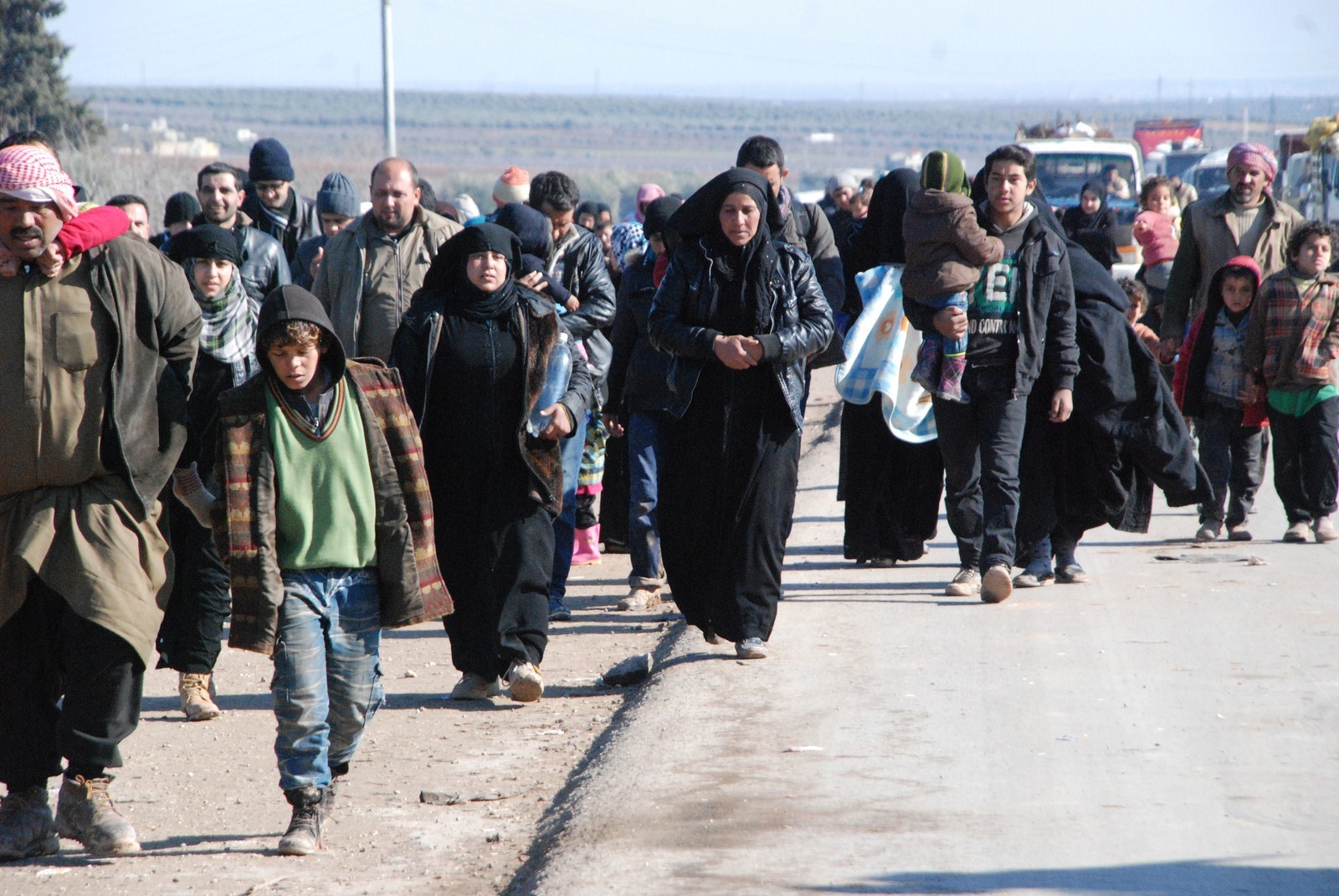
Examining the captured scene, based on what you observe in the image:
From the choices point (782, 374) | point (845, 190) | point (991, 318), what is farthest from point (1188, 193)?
point (782, 374)

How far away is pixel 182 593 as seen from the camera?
6090 millimetres

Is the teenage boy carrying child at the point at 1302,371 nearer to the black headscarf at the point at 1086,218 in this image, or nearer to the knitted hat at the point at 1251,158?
the knitted hat at the point at 1251,158

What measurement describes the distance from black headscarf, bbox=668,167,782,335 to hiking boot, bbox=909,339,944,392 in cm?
126

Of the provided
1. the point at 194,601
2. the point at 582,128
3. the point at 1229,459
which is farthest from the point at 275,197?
the point at 582,128

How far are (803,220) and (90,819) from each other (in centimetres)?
469

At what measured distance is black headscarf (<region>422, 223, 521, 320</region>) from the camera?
5938mm

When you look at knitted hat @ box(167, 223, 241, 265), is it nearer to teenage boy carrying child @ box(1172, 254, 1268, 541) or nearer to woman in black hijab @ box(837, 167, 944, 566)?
woman in black hijab @ box(837, 167, 944, 566)

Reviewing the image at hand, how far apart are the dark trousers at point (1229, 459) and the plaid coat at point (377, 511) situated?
546 centimetres

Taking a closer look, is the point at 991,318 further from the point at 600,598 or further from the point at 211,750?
the point at 211,750

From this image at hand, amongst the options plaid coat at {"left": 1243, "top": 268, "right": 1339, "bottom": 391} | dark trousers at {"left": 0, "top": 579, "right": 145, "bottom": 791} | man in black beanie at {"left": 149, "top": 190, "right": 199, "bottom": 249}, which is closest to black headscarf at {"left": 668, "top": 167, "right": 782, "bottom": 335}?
dark trousers at {"left": 0, "top": 579, "right": 145, "bottom": 791}

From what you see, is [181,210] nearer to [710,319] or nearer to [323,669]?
[710,319]

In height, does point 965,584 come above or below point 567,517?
below

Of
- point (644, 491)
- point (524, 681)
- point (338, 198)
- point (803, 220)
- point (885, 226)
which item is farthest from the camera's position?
point (338, 198)

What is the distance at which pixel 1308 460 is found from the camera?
28.1ft
